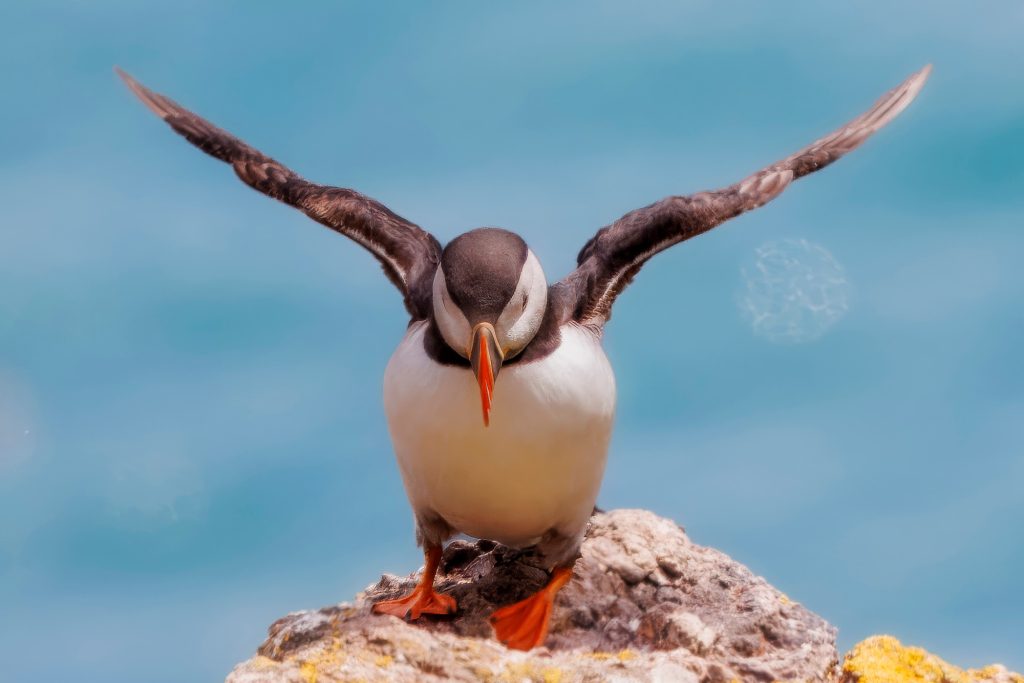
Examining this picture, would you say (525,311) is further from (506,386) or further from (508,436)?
(508,436)

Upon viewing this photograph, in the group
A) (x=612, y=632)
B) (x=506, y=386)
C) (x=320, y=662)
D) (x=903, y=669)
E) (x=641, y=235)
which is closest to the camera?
(x=320, y=662)

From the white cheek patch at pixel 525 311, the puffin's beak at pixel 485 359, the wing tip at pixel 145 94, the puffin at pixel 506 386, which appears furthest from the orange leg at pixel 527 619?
the wing tip at pixel 145 94

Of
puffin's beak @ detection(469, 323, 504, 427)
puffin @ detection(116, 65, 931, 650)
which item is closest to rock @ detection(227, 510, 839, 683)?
puffin @ detection(116, 65, 931, 650)

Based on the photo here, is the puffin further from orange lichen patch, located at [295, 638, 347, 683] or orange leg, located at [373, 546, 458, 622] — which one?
orange lichen patch, located at [295, 638, 347, 683]

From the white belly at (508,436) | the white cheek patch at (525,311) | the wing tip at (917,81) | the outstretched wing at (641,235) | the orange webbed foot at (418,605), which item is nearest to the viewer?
the white cheek patch at (525,311)

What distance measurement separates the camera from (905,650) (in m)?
6.78

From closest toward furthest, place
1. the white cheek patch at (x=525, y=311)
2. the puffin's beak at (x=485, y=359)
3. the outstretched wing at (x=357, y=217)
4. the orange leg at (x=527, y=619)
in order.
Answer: the puffin's beak at (x=485, y=359) → the white cheek patch at (x=525, y=311) → the orange leg at (x=527, y=619) → the outstretched wing at (x=357, y=217)

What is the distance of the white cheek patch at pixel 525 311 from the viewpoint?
22.9ft

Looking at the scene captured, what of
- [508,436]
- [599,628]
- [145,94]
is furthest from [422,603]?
[145,94]

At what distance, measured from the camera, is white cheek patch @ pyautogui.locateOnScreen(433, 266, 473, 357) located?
22.9 ft

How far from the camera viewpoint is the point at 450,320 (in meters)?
7.07

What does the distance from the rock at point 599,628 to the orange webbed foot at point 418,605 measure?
3.2 inches

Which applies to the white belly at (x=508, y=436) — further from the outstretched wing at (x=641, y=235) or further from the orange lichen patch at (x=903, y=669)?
the orange lichen patch at (x=903, y=669)

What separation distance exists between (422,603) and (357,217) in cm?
290
